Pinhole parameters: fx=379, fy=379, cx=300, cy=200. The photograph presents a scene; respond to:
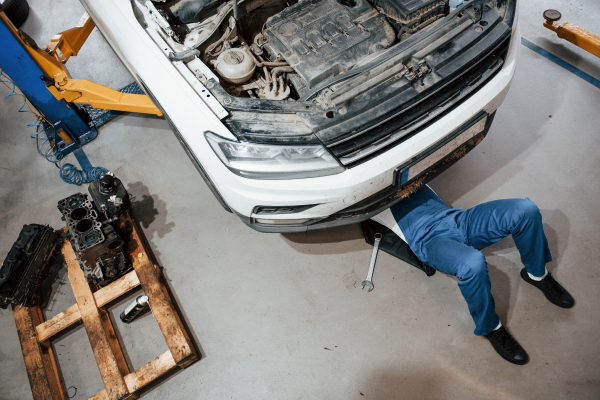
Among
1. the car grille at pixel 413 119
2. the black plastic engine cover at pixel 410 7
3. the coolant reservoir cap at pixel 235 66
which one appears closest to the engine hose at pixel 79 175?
the coolant reservoir cap at pixel 235 66

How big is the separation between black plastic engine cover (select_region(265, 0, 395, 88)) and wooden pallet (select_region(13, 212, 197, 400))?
1.49 meters

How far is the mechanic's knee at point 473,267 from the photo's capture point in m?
1.70

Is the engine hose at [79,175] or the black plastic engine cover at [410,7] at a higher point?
the black plastic engine cover at [410,7]

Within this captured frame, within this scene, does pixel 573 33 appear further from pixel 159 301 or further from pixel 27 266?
pixel 27 266

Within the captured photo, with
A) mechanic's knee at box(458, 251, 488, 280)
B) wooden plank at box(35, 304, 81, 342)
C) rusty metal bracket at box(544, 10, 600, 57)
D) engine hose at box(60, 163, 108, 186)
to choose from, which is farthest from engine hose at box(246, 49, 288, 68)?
rusty metal bracket at box(544, 10, 600, 57)

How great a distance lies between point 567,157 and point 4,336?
12.5 feet

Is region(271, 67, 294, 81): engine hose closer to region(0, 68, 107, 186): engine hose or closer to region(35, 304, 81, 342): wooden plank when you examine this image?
region(0, 68, 107, 186): engine hose

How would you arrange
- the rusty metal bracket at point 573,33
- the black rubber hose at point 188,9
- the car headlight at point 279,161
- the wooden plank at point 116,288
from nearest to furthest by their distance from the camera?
the car headlight at point 279,161
the wooden plank at point 116,288
the black rubber hose at point 188,9
the rusty metal bracket at point 573,33

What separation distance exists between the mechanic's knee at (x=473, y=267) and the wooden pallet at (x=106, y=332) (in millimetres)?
1460

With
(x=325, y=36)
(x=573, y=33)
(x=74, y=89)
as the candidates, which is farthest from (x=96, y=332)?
(x=573, y=33)

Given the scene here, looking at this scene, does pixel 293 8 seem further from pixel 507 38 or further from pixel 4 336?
pixel 4 336

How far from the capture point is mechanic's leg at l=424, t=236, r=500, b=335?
171 cm

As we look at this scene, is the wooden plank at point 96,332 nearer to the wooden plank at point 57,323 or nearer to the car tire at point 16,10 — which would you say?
the wooden plank at point 57,323

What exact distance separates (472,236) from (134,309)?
1.94 metres
